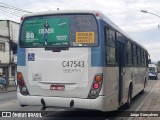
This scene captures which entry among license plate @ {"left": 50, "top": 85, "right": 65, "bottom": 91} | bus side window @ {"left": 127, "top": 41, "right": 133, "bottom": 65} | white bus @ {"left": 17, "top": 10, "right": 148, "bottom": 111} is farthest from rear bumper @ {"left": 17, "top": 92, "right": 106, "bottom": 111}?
bus side window @ {"left": 127, "top": 41, "right": 133, "bottom": 65}

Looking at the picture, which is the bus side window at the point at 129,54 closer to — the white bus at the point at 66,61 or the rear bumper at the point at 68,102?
the white bus at the point at 66,61

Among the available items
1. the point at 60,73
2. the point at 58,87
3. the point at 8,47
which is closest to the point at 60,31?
the point at 60,73

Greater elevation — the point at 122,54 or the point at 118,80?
the point at 122,54

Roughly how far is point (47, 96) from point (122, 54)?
3.86 m

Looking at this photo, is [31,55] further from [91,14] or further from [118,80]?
[118,80]

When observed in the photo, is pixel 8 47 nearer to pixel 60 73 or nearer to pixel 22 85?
pixel 22 85

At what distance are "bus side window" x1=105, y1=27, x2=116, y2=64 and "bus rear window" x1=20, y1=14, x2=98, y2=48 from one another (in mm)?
574

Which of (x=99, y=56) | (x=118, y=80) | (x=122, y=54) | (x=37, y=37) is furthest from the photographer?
(x=122, y=54)

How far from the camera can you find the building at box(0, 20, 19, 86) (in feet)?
131

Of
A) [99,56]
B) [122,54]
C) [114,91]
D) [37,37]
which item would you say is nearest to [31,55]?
[37,37]

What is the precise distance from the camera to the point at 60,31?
9.72 meters

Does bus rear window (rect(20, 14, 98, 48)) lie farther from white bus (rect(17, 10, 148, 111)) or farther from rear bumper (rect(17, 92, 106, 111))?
rear bumper (rect(17, 92, 106, 111))

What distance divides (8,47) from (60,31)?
3243 centimetres

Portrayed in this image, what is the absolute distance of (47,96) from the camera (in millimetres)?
9609
